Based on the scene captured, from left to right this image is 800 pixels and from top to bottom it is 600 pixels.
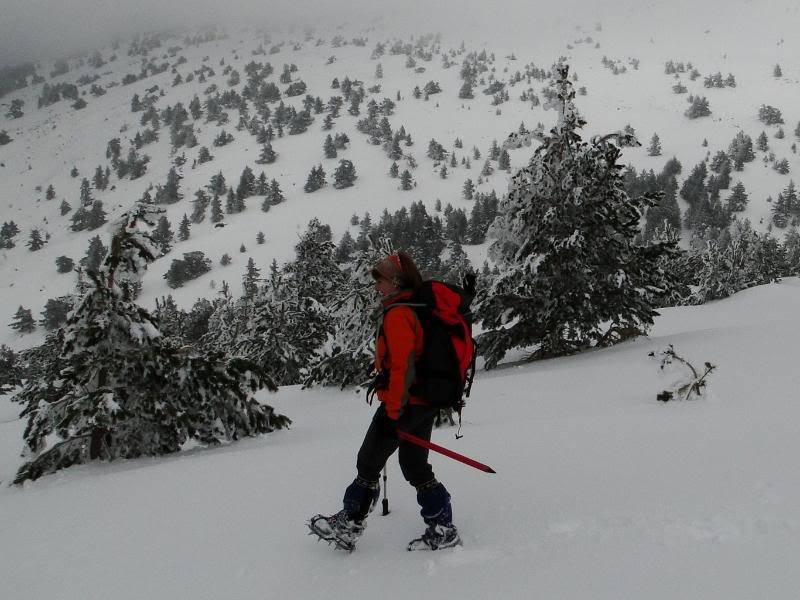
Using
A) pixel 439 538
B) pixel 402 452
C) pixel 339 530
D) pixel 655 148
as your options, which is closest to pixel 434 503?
pixel 439 538

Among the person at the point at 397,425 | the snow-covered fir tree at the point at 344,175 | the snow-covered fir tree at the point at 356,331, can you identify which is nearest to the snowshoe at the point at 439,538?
the person at the point at 397,425

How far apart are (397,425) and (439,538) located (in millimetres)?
845

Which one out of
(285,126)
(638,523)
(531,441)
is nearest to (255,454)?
(531,441)

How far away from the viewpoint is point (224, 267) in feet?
366

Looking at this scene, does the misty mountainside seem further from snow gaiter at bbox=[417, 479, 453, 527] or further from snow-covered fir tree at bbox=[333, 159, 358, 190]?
snow gaiter at bbox=[417, 479, 453, 527]

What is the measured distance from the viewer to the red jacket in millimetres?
3309

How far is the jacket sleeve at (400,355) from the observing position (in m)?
3.31

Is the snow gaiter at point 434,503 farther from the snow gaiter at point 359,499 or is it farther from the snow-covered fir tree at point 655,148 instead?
the snow-covered fir tree at point 655,148

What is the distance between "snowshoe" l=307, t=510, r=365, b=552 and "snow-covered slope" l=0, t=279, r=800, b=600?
109 millimetres

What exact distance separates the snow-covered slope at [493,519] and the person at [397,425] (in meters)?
0.18

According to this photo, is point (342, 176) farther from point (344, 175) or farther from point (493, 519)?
point (493, 519)

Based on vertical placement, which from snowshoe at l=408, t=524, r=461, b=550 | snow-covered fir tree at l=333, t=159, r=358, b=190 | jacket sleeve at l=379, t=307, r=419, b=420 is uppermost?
snow-covered fir tree at l=333, t=159, r=358, b=190

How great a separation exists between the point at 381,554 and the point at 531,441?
2579 millimetres

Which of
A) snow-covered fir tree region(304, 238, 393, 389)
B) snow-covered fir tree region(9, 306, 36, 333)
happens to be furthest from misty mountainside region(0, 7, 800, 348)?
snow-covered fir tree region(304, 238, 393, 389)
